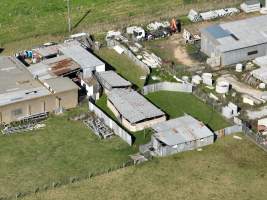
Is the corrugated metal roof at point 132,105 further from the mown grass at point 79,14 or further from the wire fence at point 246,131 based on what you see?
the mown grass at point 79,14

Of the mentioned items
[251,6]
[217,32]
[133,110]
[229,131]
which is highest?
[217,32]

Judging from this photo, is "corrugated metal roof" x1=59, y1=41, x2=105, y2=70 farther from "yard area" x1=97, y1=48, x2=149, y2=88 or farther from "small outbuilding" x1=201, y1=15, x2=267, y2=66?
"small outbuilding" x1=201, y1=15, x2=267, y2=66

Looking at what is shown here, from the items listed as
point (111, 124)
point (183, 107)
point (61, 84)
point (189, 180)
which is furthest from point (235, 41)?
point (189, 180)

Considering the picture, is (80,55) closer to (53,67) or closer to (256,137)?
(53,67)

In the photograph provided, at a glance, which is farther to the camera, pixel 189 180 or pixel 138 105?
pixel 138 105

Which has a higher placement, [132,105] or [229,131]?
[132,105]

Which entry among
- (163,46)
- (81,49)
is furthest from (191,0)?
(81,49)

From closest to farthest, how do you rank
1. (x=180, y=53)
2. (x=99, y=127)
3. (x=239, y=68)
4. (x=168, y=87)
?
1. (x=99, y=127)
2. (x=168, y=87)
3. (x=239, y=68)
4. (x=180, y=53)

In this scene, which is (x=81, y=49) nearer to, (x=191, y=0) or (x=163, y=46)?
(x=163, y=46)
